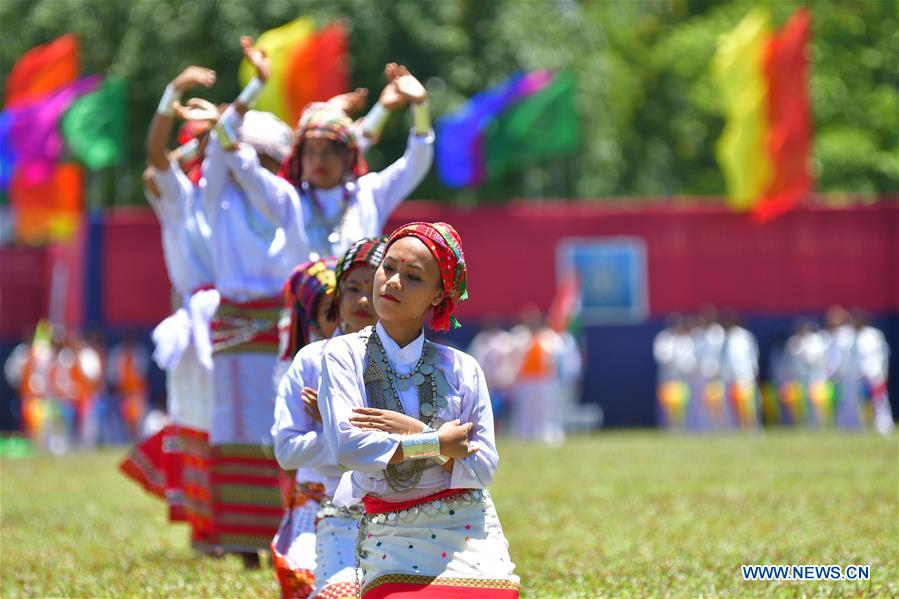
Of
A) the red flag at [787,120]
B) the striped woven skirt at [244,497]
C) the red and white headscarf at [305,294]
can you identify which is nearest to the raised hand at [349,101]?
the red and white headscarf at [305,294]

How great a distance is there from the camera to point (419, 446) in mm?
4133

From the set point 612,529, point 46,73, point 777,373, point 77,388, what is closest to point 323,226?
point 612,529

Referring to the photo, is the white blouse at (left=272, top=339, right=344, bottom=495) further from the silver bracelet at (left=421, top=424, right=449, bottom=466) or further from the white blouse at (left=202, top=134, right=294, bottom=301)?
the white blouse at (left=202, top=134, right=294, bottom=301)

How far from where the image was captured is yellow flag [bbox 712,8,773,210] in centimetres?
2172

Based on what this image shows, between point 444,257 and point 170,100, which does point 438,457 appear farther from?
point 170,100

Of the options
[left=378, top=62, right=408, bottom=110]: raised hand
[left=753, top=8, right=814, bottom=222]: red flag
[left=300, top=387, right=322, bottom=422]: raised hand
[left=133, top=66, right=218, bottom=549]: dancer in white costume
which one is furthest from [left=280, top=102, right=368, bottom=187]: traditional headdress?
[left=753, top=8, right=814, bottom=222]: red flag

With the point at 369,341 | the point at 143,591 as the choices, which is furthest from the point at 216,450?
the point at 369,341

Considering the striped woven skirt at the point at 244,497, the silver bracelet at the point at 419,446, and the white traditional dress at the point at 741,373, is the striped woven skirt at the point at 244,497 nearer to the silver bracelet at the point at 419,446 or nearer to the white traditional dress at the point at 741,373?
A: the silver bracelet at the point at 419,446

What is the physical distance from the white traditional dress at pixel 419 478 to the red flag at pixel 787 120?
17741mm

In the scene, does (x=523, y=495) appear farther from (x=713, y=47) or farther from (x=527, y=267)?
(x=713, y=47)

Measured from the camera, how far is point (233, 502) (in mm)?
7176

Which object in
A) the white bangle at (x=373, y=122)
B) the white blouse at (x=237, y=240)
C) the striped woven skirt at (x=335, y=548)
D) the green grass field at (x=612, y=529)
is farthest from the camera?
the white bangle at (x=373, y=122)

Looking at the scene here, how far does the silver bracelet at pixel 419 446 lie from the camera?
13.5ft

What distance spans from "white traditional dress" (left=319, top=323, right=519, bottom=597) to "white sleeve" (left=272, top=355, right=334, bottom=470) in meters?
0.30
